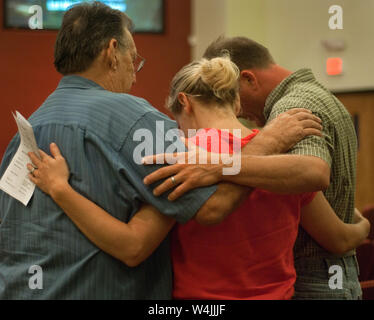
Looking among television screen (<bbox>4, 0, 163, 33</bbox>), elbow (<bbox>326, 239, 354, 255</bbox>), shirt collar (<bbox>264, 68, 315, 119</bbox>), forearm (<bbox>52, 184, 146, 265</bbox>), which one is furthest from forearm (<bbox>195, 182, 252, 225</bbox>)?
television screen (<bbox>4, 0, 163, 33</bbox>)

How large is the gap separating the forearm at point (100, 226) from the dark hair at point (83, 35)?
0.43 meters

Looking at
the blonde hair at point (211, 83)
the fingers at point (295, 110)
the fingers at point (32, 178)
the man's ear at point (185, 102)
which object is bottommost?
the fingers at point (32, 178)

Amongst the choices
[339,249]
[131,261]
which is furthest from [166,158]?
[339,249]

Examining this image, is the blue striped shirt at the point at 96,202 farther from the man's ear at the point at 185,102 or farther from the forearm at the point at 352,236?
the forearm at the point at 352,236

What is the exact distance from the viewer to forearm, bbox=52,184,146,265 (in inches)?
59.6

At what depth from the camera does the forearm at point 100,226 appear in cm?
151

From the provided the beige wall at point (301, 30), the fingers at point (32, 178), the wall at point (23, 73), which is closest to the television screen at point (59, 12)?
the wall at point (23, 73)

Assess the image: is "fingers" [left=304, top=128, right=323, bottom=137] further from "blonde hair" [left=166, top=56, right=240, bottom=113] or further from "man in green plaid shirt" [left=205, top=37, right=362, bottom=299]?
"blonde hair" [left=166, top=56, right=240, bottom=113]

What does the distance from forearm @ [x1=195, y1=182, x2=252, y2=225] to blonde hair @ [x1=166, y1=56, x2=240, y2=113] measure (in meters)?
0.31

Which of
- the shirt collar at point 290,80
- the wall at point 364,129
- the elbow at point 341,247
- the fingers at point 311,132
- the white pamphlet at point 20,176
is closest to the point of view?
the white pamphlet at point 20,176

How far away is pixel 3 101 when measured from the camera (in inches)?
261

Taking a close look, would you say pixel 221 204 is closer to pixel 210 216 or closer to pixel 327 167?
pixel 210 216

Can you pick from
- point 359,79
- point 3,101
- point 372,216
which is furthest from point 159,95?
point 372,216

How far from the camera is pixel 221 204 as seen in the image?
1526mm
